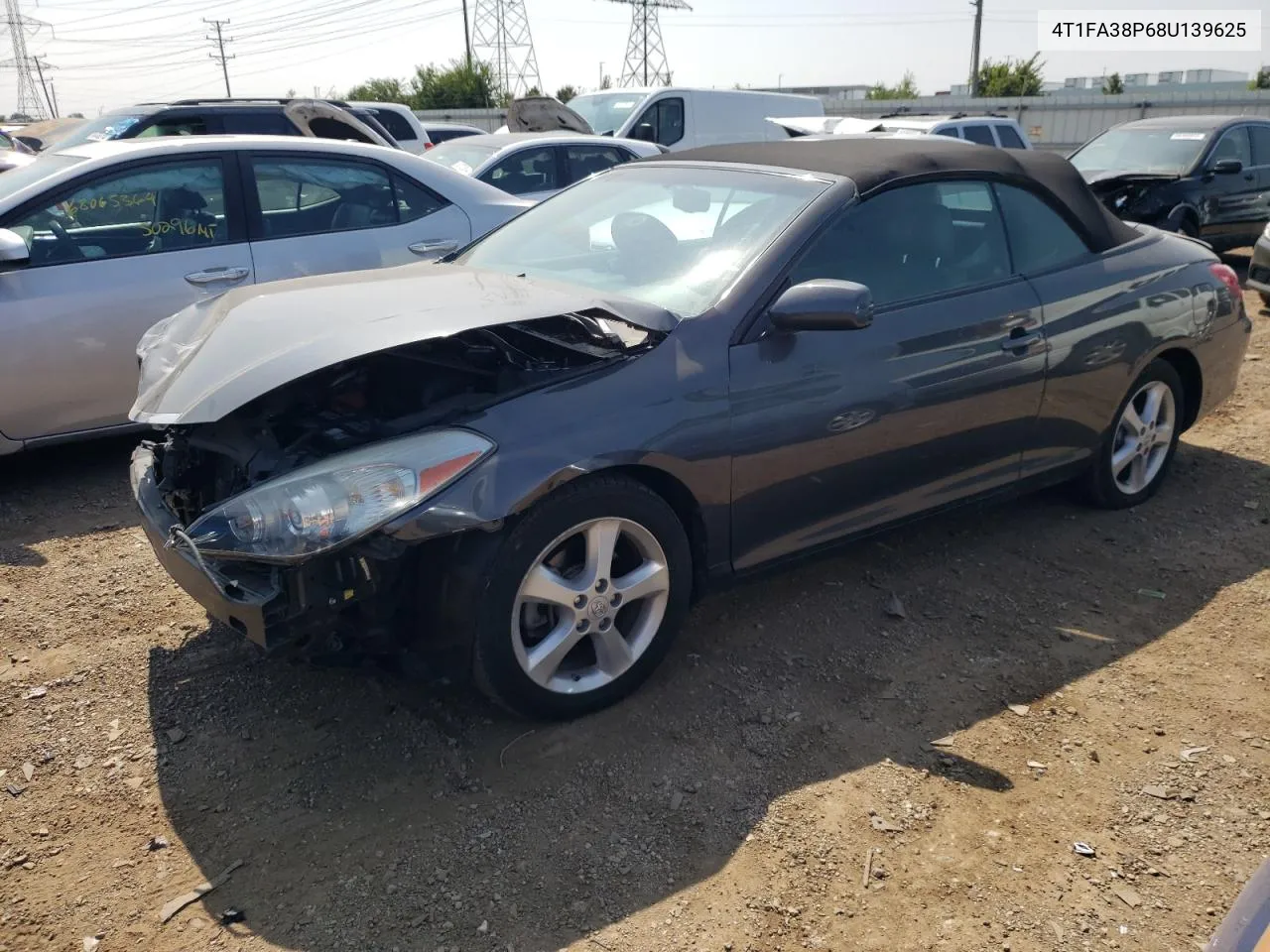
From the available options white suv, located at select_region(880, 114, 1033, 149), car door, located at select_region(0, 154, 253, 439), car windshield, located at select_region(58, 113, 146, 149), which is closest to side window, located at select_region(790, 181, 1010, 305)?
car door, located at select_region(0, 154, 253, 439)

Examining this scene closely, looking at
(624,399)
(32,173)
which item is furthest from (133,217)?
(624,399)

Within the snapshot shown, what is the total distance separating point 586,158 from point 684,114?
451 cm

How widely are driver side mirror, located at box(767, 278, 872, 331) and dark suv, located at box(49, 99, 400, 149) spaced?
6.39 metres

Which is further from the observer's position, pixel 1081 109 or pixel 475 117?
pixel 475 117

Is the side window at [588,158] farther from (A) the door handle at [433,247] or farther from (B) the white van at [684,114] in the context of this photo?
(A) the door handle at [433,247]

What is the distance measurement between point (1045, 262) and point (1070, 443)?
2.51 ft

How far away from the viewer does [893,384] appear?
346 centimetres

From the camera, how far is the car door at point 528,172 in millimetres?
9922

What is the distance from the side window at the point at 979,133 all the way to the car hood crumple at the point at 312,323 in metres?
10.9

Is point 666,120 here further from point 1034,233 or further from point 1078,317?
point 1078,317

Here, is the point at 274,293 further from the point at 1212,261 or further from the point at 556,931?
the point at 1212,261

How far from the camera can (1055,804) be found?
274 cm

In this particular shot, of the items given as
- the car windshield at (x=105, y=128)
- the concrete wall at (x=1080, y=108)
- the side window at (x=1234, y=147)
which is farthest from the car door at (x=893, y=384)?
the concrete wall at (x=1080, y=108)

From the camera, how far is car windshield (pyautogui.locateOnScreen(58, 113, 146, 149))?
8.63 m
